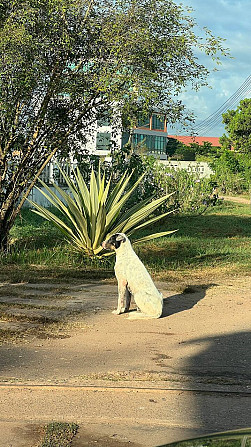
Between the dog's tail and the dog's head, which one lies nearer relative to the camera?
the dog's tail

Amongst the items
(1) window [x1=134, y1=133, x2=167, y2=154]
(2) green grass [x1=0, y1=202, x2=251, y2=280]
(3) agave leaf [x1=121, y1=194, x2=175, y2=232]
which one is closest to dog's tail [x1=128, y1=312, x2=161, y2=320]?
(2) green grass [x1=0, y1=202, x2=251, y2=280]

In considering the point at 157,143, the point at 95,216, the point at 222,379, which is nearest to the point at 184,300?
the point at 95,216

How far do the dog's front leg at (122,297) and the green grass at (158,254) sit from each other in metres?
2.21

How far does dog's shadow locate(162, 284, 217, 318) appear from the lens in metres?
7.68

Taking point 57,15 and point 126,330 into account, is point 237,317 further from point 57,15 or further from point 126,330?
point 57,15

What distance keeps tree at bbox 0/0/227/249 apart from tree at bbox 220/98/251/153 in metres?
38.3

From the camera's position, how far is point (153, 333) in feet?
21.8

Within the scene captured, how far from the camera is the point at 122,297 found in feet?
23.8

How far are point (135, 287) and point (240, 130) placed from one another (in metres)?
43.9

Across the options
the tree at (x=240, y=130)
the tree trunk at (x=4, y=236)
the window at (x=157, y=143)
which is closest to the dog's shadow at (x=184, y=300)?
the tree trunk at (x=4, y=236)

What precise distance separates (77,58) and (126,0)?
115cm

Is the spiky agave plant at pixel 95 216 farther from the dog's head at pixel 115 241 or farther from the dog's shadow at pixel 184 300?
the dog's head at pixel 115 241

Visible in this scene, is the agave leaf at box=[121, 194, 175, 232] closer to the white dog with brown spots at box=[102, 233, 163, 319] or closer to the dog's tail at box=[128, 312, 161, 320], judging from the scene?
the white dog with brown spots at box=[102, 233, 163, 319]

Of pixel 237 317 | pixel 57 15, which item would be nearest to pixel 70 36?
pixel 57 15
